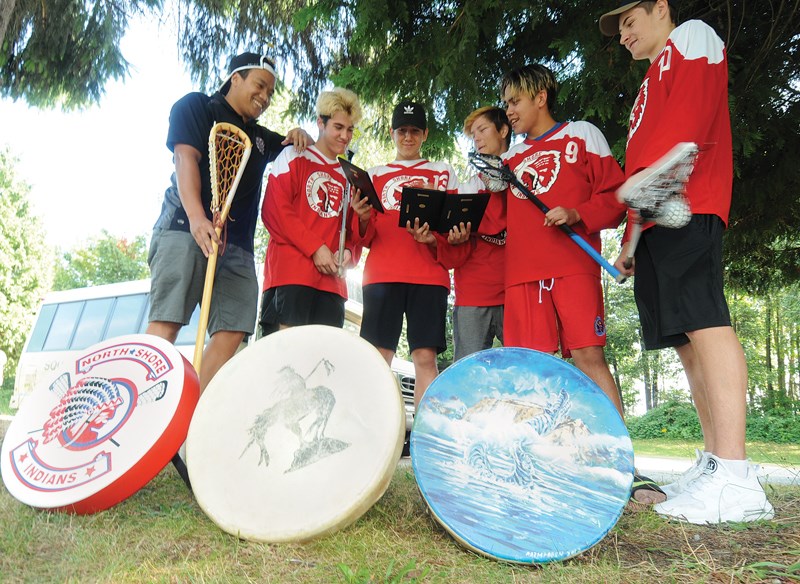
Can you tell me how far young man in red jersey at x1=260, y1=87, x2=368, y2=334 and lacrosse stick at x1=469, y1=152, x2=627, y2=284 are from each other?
660 mm

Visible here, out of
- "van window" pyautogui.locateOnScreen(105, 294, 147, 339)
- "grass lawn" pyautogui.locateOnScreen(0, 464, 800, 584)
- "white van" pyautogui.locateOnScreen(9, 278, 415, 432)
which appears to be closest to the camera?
"grass lawn" pyautogui.locateOnScreen(0, 464, 800, 584)

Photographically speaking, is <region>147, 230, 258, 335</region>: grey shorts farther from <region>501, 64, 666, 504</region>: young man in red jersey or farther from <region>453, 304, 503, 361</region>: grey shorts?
<region>501, 64, 666, 504</region>: young man in red jersey

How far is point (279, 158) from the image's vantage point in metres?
3.51

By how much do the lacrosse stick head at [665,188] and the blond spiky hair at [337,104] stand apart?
1869mm

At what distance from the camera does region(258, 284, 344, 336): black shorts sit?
3.29 metres

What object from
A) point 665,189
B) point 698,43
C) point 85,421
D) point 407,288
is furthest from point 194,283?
point 698,43

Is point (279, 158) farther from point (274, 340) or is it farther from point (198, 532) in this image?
point (198, 532)

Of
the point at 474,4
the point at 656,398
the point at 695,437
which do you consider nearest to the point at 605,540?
the point at 474,4

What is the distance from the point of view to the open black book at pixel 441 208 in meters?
3.05

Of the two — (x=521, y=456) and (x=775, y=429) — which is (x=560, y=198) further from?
(x=775, y=429)

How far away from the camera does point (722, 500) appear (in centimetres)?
214

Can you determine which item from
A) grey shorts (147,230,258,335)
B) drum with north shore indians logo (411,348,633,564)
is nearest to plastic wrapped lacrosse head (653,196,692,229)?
drum with north shore indians logo (411,348,633,564)

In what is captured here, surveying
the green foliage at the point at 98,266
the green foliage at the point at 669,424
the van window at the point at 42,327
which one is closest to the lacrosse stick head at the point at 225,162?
the van window at the point at 42,327

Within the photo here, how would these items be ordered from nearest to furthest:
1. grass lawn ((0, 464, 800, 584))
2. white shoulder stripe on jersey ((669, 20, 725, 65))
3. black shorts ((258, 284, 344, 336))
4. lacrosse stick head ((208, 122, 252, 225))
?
1. grass lawn ((0, 464, 800, 584))
2. white shoulder stripe on jersey ((669, 20, 725, 65))
3. lacrosse stick head ((208, 122, 252, 225))
4. black shorts ((258, 284, 344, 336))
